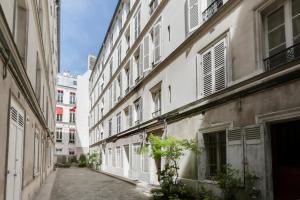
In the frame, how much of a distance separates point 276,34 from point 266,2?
0.75 m

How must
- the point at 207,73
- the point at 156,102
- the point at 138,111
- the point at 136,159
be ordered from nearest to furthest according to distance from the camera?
the point at 207,73
the point at 156,102
the point at 136,159
the point at 138,111

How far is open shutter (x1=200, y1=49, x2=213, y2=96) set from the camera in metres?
9.62

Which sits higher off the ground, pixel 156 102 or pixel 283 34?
pixel 283 34

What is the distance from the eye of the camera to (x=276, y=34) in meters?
7.25

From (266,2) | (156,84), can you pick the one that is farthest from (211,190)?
(156,84)

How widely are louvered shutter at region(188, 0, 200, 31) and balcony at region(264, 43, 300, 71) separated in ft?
12.9

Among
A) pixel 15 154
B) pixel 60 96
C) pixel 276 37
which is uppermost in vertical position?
pixel 60 96

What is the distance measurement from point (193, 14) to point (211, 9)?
3.30 feet

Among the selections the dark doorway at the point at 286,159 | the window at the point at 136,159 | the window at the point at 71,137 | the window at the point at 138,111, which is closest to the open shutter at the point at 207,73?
the dark doorway at the point at 286,159

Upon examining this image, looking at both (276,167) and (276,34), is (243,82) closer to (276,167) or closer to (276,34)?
(276,34)

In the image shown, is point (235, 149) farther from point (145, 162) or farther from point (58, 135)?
point (58, 135)

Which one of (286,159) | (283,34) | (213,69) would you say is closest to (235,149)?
(286,159)

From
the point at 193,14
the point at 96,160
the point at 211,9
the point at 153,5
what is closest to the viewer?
the point at 211,9

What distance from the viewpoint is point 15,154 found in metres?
6.54
